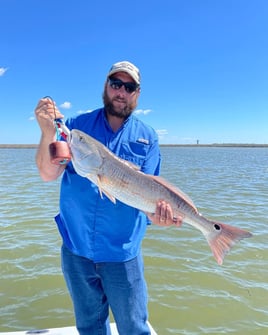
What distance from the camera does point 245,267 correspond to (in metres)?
7.59

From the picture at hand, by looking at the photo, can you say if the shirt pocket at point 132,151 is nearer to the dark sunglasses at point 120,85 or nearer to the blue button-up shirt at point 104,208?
the blue button-up shirt at point 104,208

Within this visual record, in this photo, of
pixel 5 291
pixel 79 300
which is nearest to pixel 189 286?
pixel 5 291

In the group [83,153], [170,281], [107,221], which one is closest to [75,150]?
[83,153]

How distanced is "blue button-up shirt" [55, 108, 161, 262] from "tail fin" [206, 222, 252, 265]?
0.72 metres

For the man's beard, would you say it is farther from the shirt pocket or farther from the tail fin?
the tail fin

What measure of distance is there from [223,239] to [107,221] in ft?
3.66

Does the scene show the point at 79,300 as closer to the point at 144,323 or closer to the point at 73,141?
the point at 144,323

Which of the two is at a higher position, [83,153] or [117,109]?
[117,109]

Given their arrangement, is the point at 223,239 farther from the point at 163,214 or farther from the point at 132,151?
the point at 132,151

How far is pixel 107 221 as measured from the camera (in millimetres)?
3227

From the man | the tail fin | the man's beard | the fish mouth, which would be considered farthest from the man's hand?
the man's beard

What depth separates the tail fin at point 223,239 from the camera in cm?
324

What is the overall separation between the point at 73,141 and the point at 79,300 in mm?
1538

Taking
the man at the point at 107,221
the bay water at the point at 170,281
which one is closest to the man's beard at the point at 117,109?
the man at the point at 107,221
